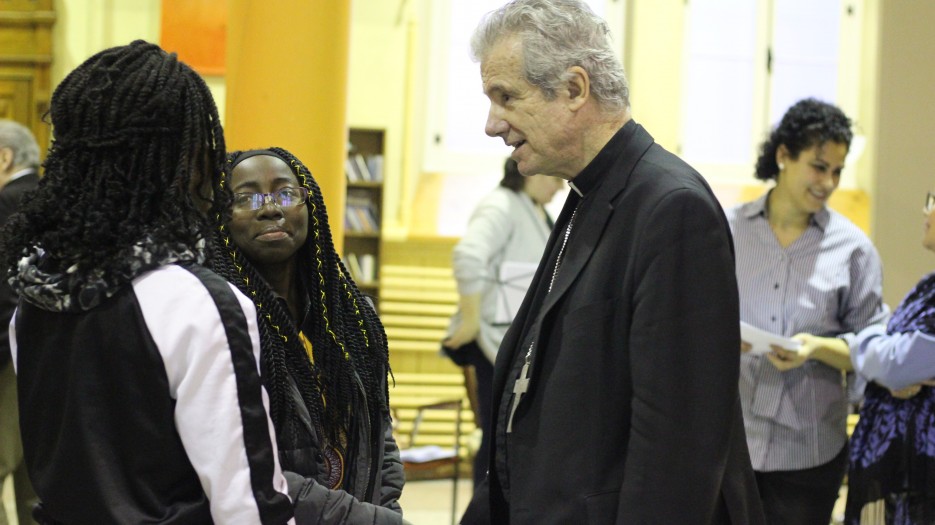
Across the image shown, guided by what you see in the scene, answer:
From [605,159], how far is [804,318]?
Answer: 5.66 feet

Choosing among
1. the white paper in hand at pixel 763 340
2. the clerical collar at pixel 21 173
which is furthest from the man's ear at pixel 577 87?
the clerical collar at pixel 21 173

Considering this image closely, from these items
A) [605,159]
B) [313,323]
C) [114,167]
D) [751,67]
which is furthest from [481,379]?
[751,67]

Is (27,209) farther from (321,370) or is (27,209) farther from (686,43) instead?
(686,43)

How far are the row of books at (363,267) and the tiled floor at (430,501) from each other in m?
1.68

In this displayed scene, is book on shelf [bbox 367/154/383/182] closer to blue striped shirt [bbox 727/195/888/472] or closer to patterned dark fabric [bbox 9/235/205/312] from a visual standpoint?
blue striped shirt [bbox 727/195/888/472]

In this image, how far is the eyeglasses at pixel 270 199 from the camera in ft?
7.00

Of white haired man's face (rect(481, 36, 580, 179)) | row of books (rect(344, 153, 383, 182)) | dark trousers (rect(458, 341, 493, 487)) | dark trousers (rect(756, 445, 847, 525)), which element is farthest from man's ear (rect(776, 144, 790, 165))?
row of books (rect(344, 153, 383, 182))

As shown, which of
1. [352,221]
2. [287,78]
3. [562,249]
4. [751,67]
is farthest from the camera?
[751,67]

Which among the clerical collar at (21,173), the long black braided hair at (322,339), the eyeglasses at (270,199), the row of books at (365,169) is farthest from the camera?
the row of books at (365,169)

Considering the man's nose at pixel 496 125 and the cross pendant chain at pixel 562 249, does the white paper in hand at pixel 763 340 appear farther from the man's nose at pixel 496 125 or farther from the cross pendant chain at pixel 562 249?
the man's nose at pixel 496 125

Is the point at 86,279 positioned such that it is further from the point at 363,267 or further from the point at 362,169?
the point at 362,169

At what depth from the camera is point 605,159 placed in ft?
5.82

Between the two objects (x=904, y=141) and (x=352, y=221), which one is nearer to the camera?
(x=904, y=141)

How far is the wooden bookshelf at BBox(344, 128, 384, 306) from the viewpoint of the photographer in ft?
26.5
